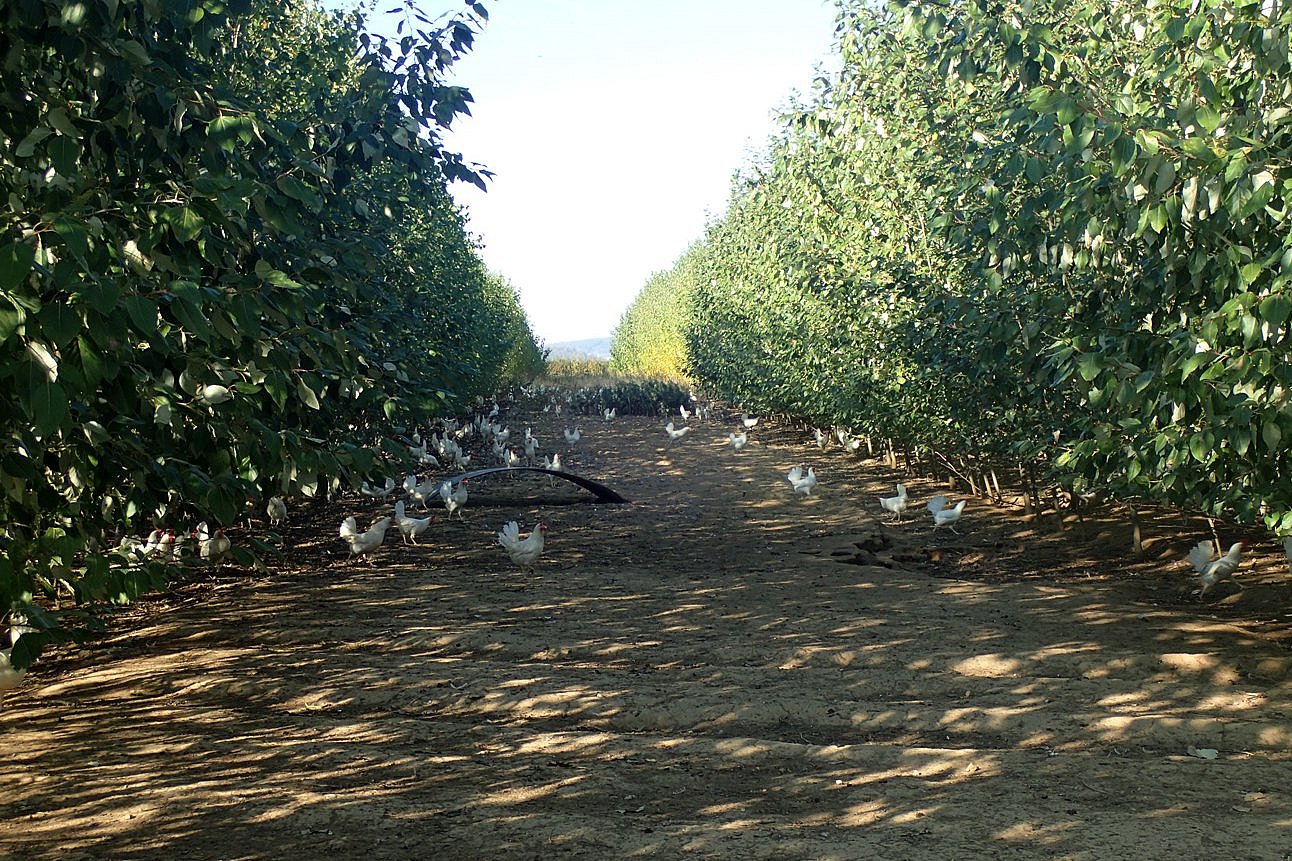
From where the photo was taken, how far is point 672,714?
6324 mm

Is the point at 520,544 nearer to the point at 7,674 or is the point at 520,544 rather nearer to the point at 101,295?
the point at 7,674

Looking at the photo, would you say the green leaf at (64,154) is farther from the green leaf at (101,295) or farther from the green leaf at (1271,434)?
the green leaf at (1271,434)

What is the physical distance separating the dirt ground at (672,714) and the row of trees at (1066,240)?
130 cm

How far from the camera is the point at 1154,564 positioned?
11.0 m

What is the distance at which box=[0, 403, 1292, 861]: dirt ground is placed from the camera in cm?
470

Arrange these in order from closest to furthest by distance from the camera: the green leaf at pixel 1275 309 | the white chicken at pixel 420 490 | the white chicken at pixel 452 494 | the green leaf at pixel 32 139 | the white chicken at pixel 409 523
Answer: the green leaf at pixel 32 139, the green leaf at pixel 1275 309, the white chicken at pixel 409 523, the white chicken at pixel 420 490, the white chicken at pixel 452 494

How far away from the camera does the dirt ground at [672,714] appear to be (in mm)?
4695

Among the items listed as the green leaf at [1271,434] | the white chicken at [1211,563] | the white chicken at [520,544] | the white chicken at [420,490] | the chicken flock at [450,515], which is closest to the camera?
the green leaf at [1271,434]

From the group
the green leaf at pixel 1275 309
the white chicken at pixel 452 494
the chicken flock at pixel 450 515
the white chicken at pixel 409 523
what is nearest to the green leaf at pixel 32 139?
the chicken flock at pixel 450 515

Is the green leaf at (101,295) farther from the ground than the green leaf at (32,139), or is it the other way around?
the green leaf at (32,139)

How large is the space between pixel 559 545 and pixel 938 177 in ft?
18.6

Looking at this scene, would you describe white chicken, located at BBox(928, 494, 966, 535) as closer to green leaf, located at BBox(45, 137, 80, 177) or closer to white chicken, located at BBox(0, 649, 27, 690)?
white chicken, located at BBox(0, 649, 27, 690)

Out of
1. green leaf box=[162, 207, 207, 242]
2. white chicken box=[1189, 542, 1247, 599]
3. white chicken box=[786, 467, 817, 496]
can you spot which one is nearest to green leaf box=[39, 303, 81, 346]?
green leaf box=[162, 207, 207, 242]

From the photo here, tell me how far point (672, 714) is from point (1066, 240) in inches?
141
